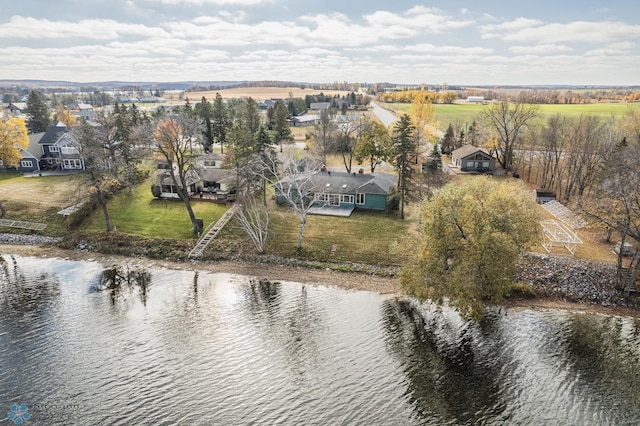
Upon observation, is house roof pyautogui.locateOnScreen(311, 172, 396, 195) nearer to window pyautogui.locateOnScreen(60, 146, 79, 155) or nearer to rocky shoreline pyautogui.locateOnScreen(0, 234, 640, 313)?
rocky shoreline pyautogui.locateOnScreen(0, 234, 640, 313)

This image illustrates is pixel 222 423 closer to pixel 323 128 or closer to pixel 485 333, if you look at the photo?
pixel 485 333

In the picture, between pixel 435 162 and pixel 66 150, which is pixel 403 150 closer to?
pixel 435 162

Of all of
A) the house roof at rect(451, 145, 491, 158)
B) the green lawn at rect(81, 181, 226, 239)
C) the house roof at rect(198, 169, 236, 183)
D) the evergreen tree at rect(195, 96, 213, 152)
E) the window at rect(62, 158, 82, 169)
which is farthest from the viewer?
the evergreen tree at rect(195, 96, 213, 152)

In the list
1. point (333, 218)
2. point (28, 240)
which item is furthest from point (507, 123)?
point (28, 240)

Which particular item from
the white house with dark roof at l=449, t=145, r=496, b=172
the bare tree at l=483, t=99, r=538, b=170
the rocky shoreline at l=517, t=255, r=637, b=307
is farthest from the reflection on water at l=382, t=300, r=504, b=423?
the bare tree at l=483, t=99, r=538, b=170

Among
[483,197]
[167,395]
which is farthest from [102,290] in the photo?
[483,197]

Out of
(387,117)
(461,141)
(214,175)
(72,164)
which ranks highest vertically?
(387,117)
